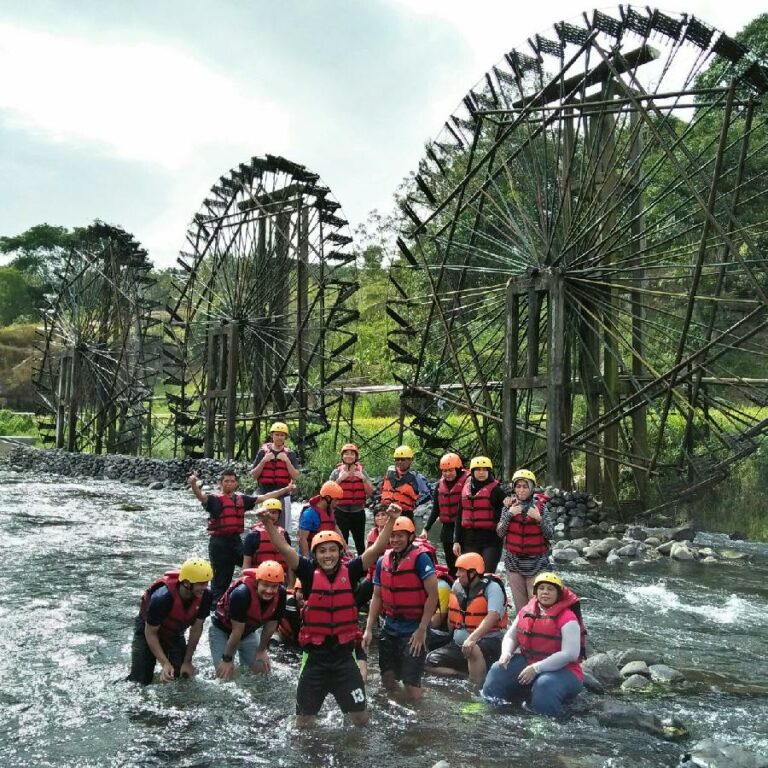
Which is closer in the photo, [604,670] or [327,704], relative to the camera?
[327,704]

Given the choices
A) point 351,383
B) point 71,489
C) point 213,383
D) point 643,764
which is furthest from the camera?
point 351,383

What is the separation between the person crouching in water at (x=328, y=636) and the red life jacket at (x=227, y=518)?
2553mm

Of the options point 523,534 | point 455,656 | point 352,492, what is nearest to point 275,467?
point 352,492

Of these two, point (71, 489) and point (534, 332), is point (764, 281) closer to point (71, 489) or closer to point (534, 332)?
point (534, 332)

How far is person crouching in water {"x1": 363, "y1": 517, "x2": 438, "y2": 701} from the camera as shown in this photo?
6.05 m

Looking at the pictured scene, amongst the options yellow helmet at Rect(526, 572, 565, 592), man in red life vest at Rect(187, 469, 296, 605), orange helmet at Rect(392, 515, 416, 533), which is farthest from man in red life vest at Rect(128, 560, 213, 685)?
yellow helmet at Rect(526, 572, 565, 592)

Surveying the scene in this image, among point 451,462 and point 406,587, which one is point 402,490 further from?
point 406,587

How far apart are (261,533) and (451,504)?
2.04m

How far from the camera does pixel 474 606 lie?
6.77 m

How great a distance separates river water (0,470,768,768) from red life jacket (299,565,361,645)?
69 cm

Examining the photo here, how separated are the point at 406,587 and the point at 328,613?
79cm

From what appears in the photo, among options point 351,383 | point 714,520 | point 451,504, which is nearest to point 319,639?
point 451,504

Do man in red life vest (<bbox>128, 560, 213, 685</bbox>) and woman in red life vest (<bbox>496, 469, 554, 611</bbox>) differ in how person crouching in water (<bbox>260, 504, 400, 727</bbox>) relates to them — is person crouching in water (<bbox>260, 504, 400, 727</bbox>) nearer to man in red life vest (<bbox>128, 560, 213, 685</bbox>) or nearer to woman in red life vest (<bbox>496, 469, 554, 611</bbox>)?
man in red life vest (<bbox>128, 560, 213, 685</bbox>)

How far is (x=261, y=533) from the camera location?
293 inches
